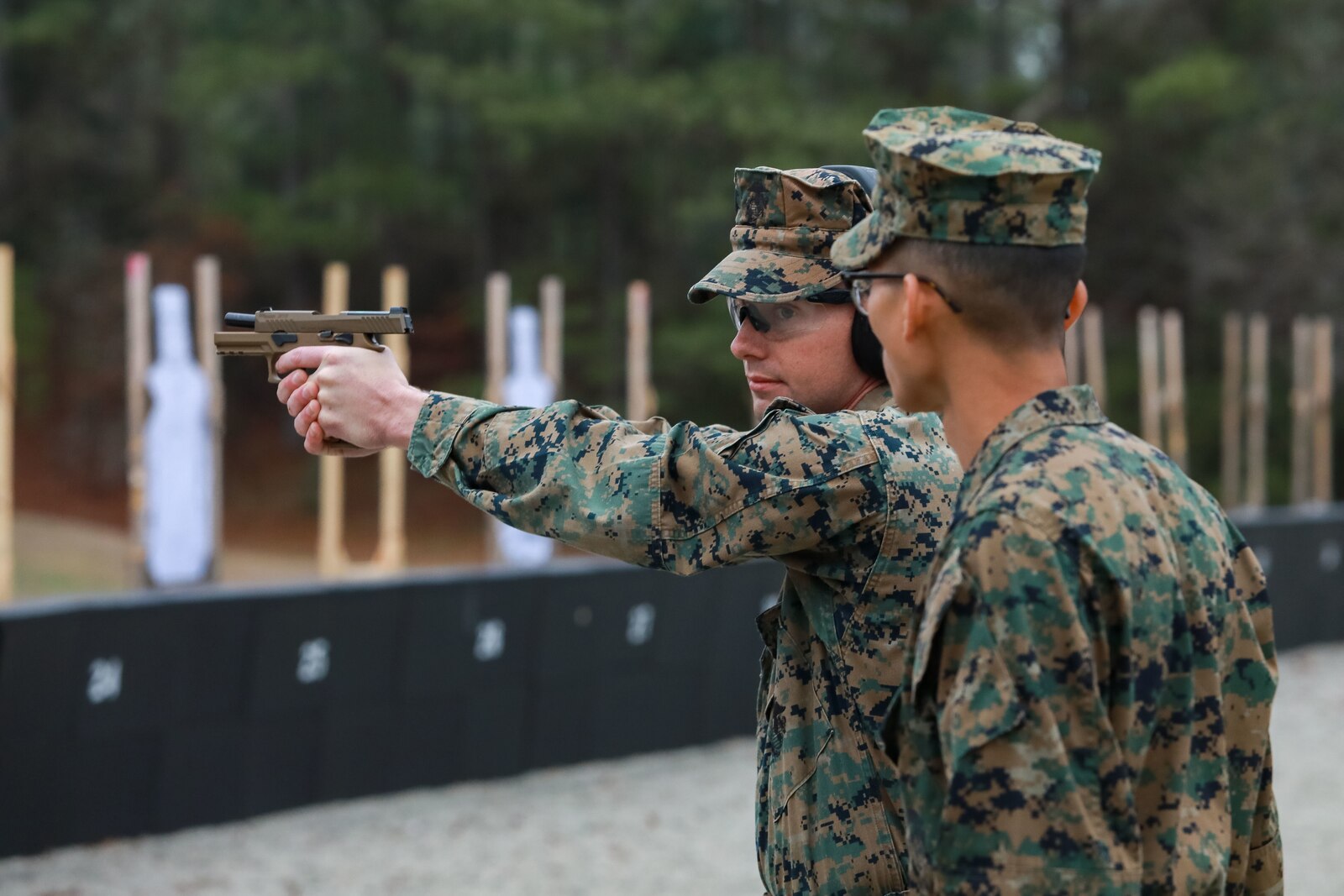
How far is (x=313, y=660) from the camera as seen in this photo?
17.7 feet

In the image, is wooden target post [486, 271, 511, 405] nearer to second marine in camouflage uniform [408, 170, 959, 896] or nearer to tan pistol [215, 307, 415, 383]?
tan pistol [215, 307, 415, 383]

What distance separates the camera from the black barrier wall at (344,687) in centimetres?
479

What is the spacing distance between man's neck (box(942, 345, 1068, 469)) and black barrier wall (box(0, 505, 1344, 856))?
160 inches

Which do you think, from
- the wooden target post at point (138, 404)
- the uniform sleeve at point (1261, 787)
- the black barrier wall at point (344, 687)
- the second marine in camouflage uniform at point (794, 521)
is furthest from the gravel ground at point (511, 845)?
the uniform sleeve at point (1261, 787)

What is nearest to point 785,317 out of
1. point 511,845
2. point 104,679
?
point 511,845

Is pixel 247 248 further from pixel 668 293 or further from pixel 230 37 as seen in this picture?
pixel 668 293

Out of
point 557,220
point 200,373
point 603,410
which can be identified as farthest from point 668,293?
point 603,410

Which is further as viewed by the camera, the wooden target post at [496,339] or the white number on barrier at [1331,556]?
the white number on barrier at [1331,556]

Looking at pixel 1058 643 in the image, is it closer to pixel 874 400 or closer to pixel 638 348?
pixel 874 400

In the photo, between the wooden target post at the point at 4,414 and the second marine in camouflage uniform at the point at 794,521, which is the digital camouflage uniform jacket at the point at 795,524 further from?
the wooden target post at the point at 4,414

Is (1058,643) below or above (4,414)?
above

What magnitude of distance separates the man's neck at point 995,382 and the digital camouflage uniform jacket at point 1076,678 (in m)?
0.02

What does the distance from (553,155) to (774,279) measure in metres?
16.5

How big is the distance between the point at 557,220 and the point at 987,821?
59.9ft
